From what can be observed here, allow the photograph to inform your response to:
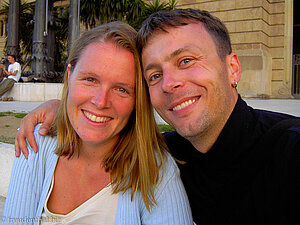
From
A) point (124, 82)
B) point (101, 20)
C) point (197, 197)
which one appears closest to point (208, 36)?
point (124, 82)

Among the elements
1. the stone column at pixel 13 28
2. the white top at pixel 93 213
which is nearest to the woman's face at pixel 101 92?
the white top at pixel 93 213

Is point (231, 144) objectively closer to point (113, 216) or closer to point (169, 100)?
point (169, 100)

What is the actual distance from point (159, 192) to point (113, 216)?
1.06 feet

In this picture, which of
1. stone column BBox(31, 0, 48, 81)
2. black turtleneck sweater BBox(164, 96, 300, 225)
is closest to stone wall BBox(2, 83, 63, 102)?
stone column BBox(31, 0, 48, 81)

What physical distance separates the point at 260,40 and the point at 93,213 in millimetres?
14346

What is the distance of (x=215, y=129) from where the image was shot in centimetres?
162

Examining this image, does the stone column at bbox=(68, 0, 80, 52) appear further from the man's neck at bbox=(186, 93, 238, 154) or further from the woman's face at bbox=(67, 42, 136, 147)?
the man's neck at bbox=(186, 93, 238, 154)

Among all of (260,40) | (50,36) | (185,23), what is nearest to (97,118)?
(185,23)

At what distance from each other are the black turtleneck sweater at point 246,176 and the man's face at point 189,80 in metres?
0.11

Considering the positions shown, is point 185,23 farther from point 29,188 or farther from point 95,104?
point 29,188

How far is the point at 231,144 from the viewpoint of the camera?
1.51 meters

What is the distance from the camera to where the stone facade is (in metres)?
14.0

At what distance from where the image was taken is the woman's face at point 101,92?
1.68 m

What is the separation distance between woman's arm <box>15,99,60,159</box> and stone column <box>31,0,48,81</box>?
10.6 metres
